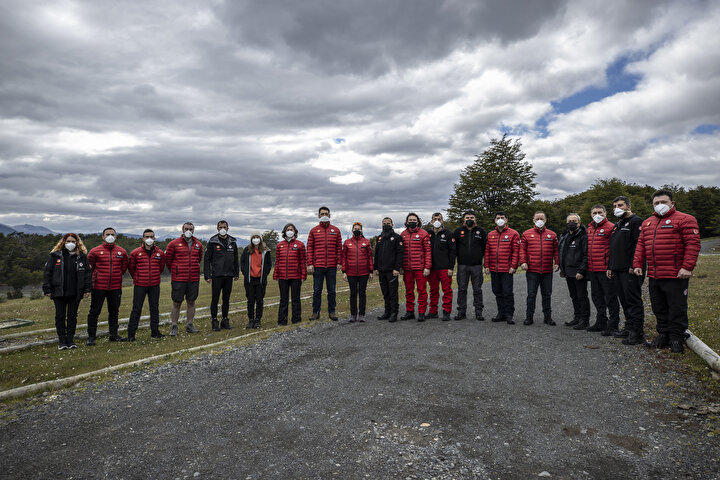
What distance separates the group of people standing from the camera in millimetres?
8289

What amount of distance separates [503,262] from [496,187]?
36757 mm

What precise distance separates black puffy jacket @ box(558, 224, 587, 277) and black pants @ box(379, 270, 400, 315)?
14.1 feet

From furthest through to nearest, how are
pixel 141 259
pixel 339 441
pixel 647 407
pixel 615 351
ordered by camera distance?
1. pixel 141 259
2. pixel 615 351
3. pixel 647 407
4. pixel 339 441

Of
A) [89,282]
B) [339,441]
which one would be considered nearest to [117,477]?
[339,441]

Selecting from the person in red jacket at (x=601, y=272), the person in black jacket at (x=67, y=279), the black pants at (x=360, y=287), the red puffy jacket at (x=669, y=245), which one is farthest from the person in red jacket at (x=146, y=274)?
the red puffy jacket at (x=669, y=245)

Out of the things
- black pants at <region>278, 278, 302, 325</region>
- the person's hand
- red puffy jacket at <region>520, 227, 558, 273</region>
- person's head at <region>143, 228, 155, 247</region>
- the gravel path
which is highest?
person's head at <region>143, 228, 155, 247</region>

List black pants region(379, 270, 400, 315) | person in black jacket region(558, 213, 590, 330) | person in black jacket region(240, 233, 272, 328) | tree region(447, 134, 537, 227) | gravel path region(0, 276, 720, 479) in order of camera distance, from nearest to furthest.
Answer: gravel path region(0, 276, 720, 479) < person in black jacket region(558, 213, 590, 330) < black pants region(379, 270, 400, 315) < person in black jacket region(240, 233, 272, 328) < tree region(447, 134, 537, 227)

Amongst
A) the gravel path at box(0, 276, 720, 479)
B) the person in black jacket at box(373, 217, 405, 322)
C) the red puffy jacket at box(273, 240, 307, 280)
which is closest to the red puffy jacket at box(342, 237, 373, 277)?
the person in black jacket at box(373, 217, 405, 322)

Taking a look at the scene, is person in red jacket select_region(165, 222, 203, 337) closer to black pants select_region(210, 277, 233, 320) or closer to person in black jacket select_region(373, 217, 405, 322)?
black pants select_region(210, 277, 233, 320)

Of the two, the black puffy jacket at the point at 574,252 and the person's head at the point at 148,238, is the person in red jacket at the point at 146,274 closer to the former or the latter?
the person's head at the point at 148,238

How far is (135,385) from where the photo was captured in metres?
6.34

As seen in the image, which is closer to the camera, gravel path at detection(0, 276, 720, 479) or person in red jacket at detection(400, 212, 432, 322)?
gravel path at detection(0, 276, 720, 479)

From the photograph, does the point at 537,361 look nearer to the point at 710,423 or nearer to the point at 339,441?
the point at 710,423

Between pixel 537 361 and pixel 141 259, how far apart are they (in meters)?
9.90
